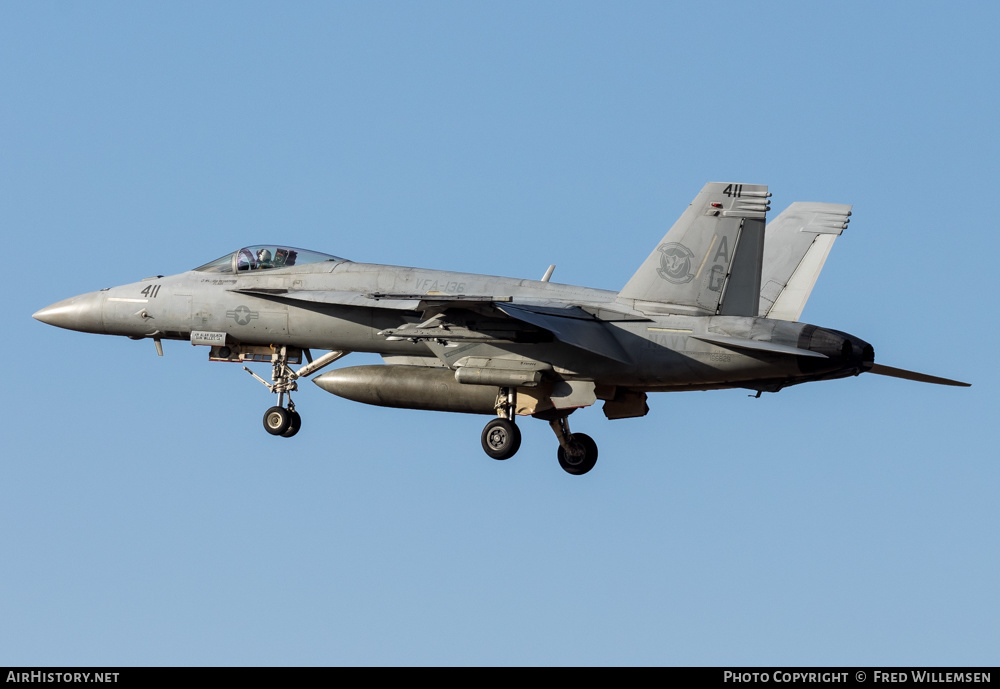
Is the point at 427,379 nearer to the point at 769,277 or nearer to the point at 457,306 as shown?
the point at 457,306

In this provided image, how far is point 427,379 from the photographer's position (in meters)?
21.8

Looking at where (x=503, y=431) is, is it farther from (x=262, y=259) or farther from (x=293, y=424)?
(x=262, y=259)

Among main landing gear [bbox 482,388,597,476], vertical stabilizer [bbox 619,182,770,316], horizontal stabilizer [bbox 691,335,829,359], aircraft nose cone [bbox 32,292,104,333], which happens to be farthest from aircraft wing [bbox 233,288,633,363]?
aircraft nose cone [bbox 32,292,104,333]

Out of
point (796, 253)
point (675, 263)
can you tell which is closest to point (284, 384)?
point (675, 263)

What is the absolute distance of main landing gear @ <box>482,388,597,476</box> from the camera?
21266 millimetres

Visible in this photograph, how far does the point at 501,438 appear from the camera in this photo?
2127 centimetres

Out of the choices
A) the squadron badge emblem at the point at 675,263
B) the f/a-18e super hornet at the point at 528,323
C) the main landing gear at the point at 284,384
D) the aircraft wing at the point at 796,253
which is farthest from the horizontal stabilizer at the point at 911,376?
the main landing gear at the point at 284,384

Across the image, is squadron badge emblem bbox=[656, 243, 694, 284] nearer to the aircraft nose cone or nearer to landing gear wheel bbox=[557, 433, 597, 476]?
landing gear wheel bbox=[557, 433, 597, 476]

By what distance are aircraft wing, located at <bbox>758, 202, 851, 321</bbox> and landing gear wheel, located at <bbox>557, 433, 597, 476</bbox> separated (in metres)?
3.41

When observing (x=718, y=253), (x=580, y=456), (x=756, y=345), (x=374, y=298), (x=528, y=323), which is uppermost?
(x=718, y=253)

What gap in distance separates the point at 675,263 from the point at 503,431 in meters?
3.58
